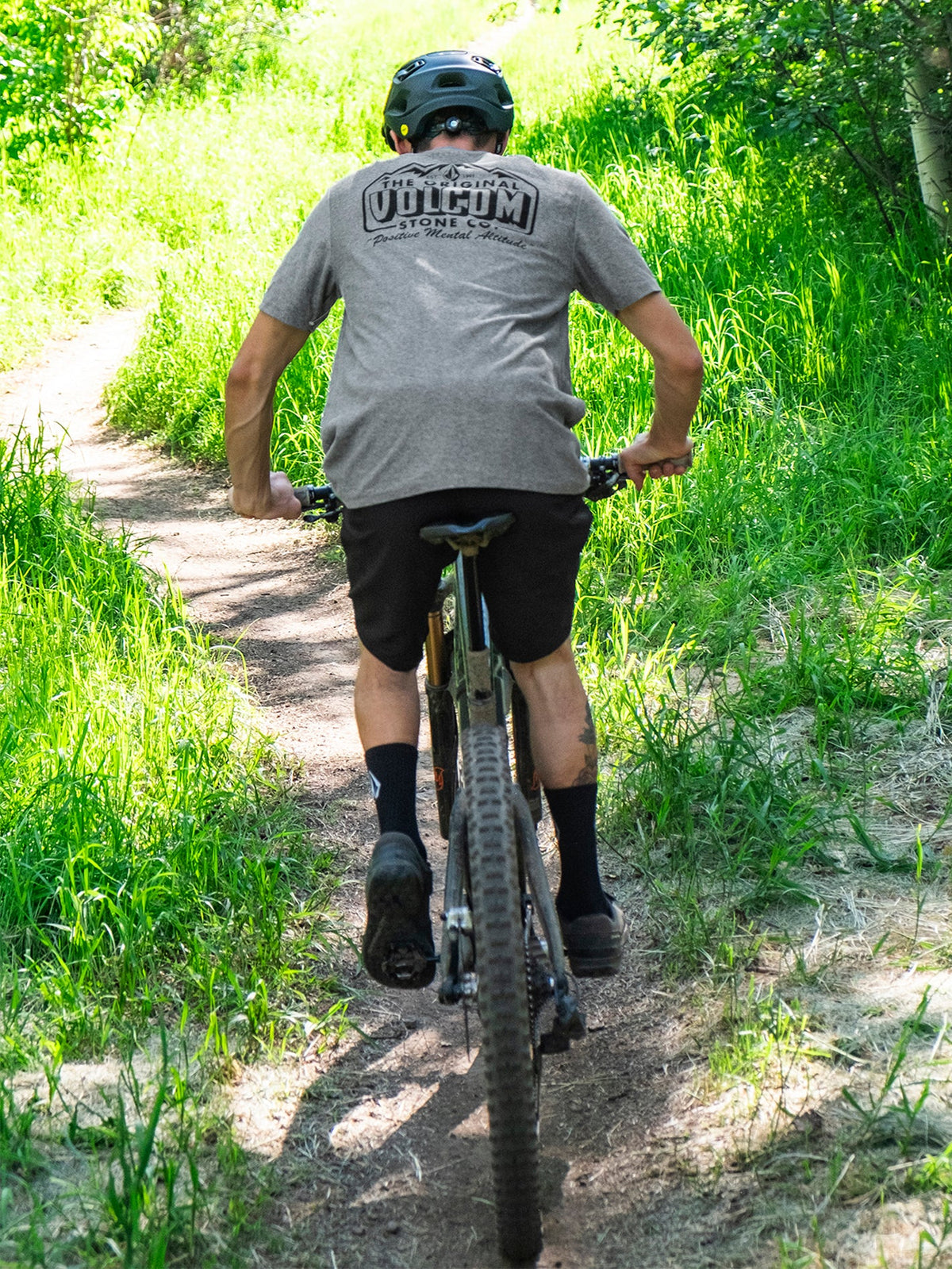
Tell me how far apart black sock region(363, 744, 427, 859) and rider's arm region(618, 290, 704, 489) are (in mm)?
809

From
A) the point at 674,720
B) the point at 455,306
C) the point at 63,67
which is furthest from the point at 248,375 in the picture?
the point at 63,67

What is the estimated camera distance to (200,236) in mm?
10305

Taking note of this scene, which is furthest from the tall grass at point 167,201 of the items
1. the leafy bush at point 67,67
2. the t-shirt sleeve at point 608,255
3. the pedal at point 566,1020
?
the pedal at point 566,1020

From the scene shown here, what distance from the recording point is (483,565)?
8.13 feet

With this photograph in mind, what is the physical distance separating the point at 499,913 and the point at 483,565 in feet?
2.32

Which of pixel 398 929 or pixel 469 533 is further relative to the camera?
pixel 398 929

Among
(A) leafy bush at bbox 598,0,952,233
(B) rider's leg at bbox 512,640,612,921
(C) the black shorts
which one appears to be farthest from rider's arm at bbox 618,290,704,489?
(A) leafy bush at bbox 598,0,952,233

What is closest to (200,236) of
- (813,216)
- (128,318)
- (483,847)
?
(128,318)

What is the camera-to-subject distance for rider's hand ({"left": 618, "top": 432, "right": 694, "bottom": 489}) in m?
2.75

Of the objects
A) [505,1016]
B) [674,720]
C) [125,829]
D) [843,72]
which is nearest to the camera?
[505,1016]

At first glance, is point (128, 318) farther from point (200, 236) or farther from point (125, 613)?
point (125, 613)

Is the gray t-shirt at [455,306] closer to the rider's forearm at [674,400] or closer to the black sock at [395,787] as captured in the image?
the rider's forearm at [674,400]

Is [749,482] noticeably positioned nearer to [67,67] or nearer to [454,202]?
[454,202]

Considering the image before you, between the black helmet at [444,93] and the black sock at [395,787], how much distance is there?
1291mm
